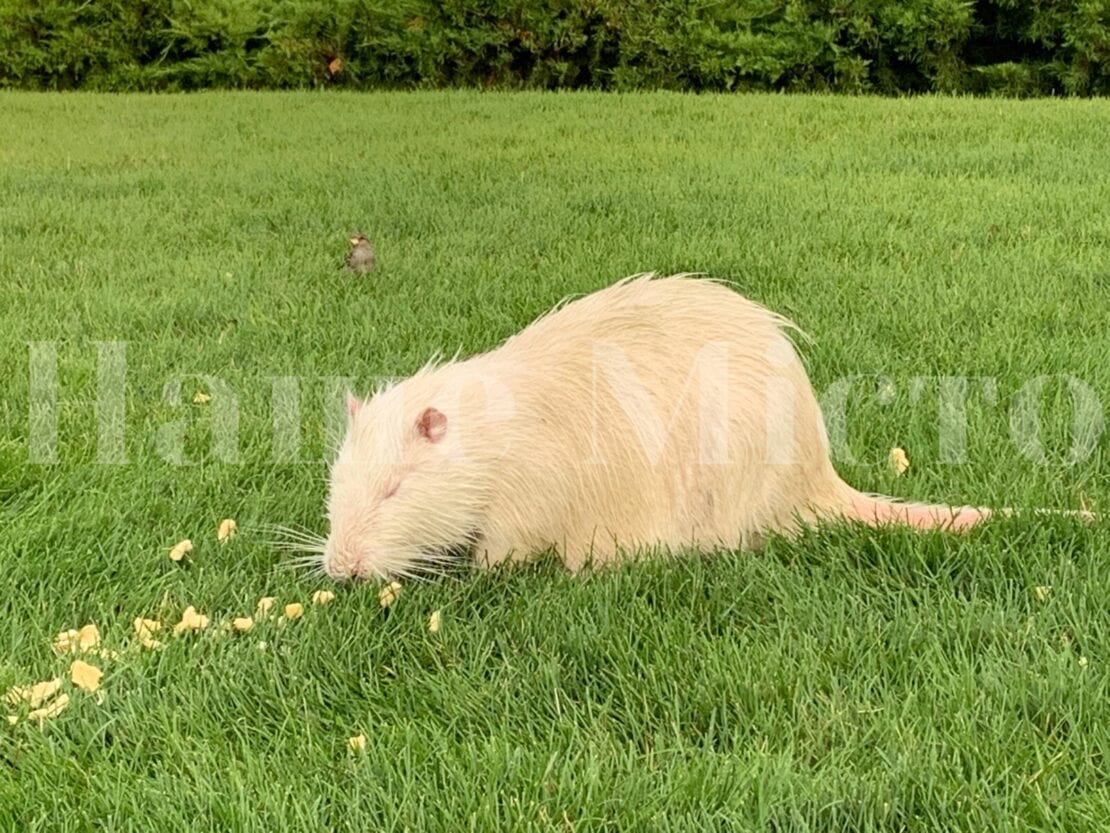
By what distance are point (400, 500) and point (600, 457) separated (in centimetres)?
42

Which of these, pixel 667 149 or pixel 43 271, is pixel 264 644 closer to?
pixel 43 271

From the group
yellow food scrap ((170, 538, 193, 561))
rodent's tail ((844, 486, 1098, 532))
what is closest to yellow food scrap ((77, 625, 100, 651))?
yellow food scrap ((170, 538, 193, 561))

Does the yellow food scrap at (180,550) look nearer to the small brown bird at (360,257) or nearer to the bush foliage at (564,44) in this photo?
the small brown bird at (360,257)

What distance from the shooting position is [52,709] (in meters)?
1.72

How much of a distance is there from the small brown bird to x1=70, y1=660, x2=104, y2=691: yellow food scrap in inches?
112

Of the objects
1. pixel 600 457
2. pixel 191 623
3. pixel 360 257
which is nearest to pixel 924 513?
pixel 600 457

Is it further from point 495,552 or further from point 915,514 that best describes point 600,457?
point 915,514

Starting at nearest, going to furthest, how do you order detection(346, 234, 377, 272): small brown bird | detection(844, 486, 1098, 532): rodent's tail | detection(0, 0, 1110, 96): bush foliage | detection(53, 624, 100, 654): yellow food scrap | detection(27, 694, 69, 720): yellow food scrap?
1. detection(27, 694, 69, 720): yellow food scrap
2. detection(53, 624, 100, 654): yellow food scrap
3. detection(844, 486, 1098, 532): rodent's tail
4. detection(346, 234, 377, 272): small brown bird
5. detection(0, 0, 1110, 96): bush foliage

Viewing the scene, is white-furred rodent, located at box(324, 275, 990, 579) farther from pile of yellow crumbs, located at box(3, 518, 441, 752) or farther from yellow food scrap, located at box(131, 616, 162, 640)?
yellow food scrap, located at box(131, 616, 162, 640)

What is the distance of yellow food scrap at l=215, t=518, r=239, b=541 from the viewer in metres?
2.34

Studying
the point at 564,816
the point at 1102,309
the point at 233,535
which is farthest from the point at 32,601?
the point at 1102,309

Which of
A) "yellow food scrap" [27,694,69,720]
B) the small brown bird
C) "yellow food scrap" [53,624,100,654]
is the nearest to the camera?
"yellow food scrap" [27,694,69,720]

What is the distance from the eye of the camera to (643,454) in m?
2.19

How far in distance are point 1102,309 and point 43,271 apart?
4.21 m
